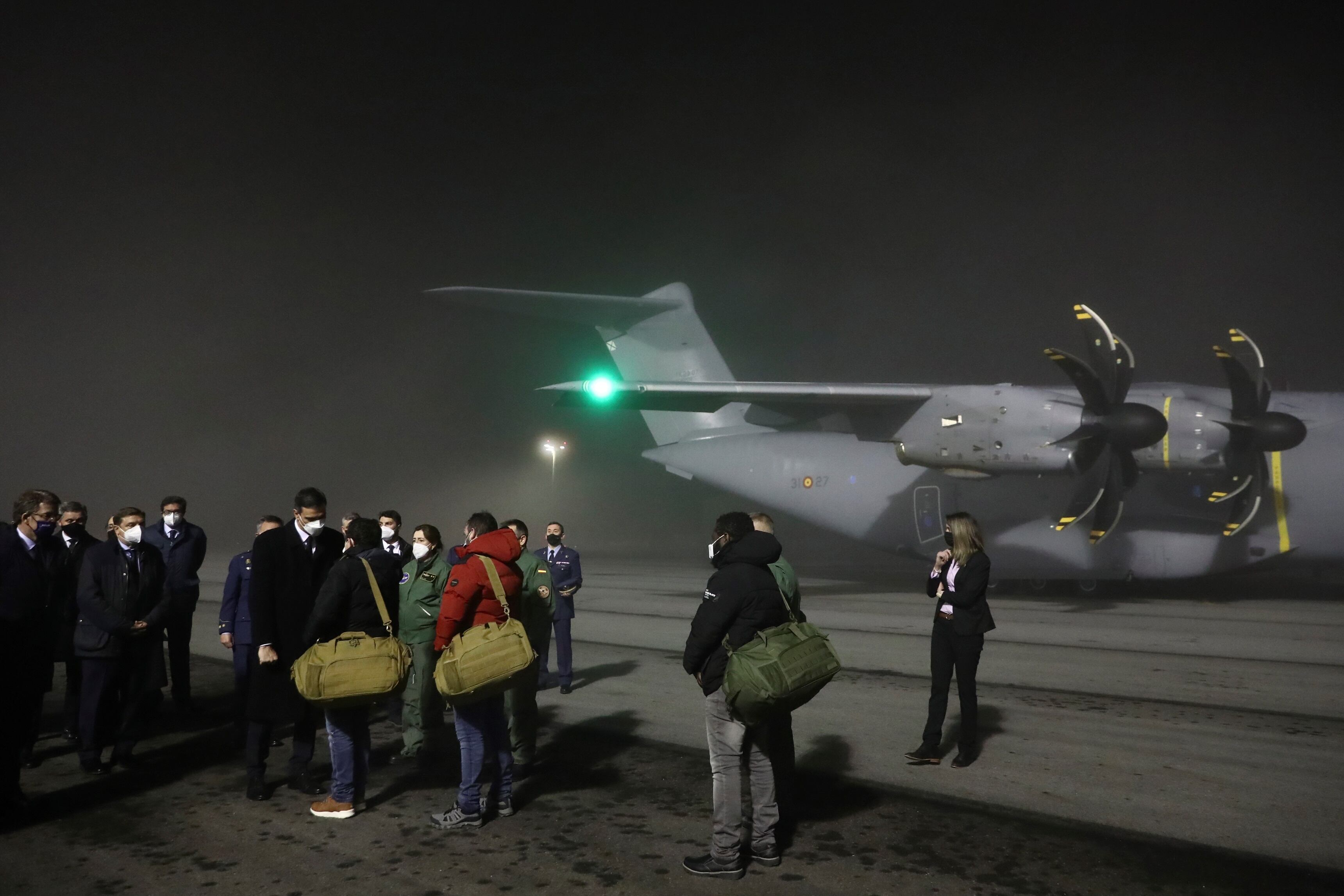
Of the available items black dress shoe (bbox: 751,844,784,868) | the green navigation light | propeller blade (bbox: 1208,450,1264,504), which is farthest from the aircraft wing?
black dress shoe (bbox: 751,844,784,868)

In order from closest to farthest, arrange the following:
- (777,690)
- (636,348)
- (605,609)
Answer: (777,690) → (605,609) → (636,348)

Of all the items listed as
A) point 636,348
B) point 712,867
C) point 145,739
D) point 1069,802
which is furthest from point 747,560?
point 636,348

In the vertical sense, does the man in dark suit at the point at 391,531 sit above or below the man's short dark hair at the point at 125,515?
below

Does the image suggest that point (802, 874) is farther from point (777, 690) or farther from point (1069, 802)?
point (1069, 802)

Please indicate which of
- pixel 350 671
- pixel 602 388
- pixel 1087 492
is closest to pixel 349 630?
pixel 350 671

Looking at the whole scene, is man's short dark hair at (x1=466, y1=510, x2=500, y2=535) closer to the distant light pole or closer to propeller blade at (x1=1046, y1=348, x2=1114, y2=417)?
propeller blade at (x1=1046, y1=348, x2=1114, y2=417)

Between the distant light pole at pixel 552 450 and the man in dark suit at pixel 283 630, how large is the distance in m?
37.9

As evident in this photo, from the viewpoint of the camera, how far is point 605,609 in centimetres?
1512

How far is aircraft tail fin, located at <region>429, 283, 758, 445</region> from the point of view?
20.6m

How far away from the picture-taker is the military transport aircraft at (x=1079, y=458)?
14.3m

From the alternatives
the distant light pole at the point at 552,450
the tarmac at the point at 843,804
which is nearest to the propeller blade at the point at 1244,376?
the tarmac at the point at 843,804

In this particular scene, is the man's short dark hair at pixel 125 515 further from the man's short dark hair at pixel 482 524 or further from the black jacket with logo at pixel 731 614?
the black jacket with logo at pixel 731 614

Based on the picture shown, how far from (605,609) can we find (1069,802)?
10.6 metres

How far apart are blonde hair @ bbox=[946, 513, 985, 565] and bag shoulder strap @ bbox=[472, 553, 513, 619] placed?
2936mm
